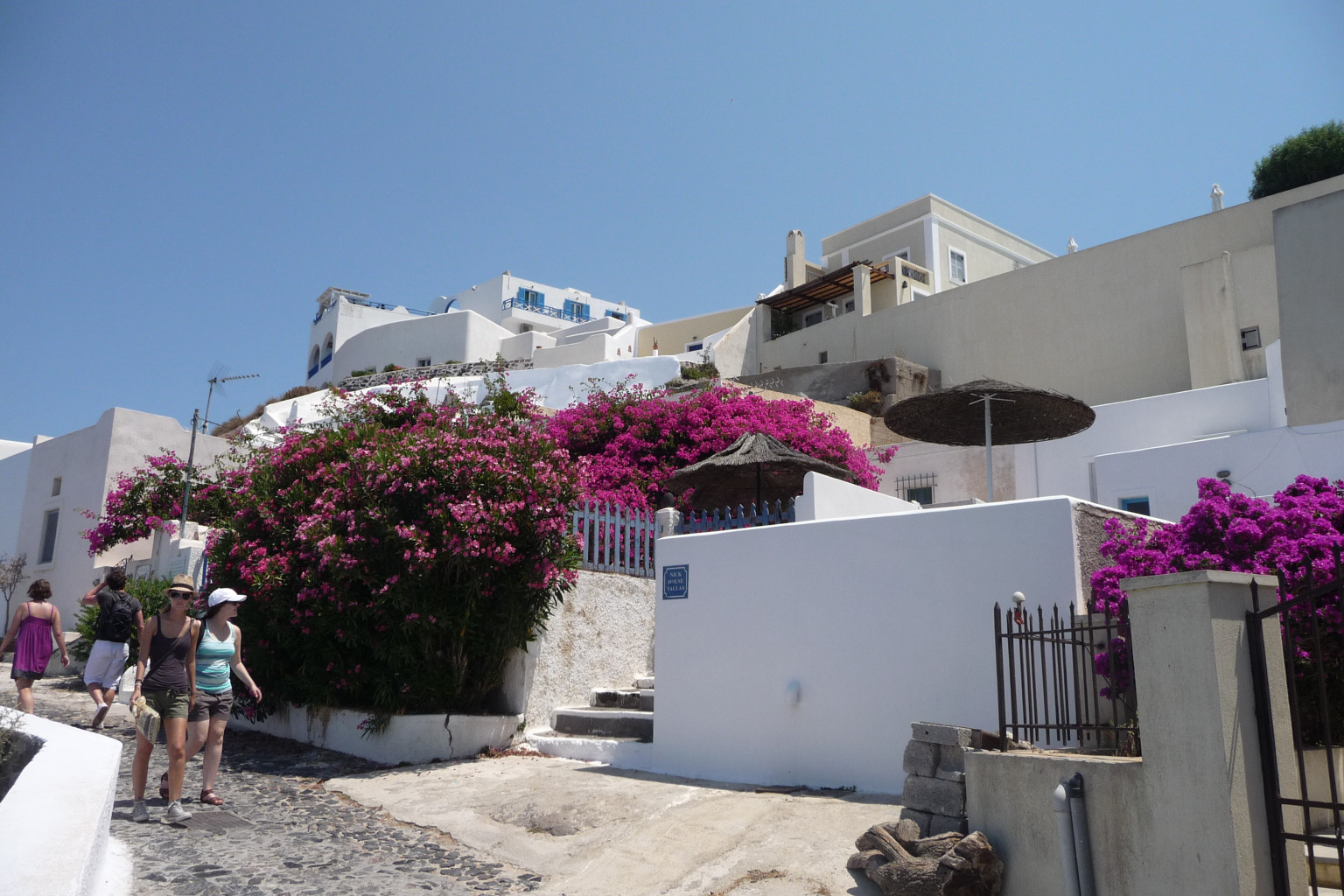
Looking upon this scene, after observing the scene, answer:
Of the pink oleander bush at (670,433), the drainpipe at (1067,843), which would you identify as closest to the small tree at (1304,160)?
the pink oleander bush at (670,433)

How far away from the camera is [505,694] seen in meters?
10.5

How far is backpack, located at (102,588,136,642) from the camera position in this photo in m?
10.1

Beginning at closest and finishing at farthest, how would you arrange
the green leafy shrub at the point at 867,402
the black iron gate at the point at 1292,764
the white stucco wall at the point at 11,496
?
1. the black iron gate at the point at 1292,764
2. the white stucco wall at the point at 11,496
3. the green leafy shrub at the point at 867,402

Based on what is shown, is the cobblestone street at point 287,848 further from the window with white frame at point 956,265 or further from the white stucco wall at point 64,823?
the window with white frame at point 956,265

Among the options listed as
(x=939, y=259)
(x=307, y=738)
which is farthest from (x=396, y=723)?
Answer: (x=939, y=259)

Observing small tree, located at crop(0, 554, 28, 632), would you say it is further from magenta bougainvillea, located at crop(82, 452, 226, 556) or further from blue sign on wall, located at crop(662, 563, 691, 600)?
blue sign on wall, located at crop(662, 563, 691, 600)

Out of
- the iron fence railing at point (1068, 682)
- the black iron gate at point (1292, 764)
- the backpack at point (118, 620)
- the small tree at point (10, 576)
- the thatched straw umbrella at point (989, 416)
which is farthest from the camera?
the small tree at point (10, 576)

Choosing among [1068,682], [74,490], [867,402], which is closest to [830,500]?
[1068,682]

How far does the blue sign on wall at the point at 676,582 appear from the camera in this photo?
941 cm

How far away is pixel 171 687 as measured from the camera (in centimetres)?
697

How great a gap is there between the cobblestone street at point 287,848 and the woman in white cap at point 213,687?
15.7 inches

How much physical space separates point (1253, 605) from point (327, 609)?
337 inches

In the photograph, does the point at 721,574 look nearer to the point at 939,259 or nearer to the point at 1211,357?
the point at 1211,357

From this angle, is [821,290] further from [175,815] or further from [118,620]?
[175,815]
